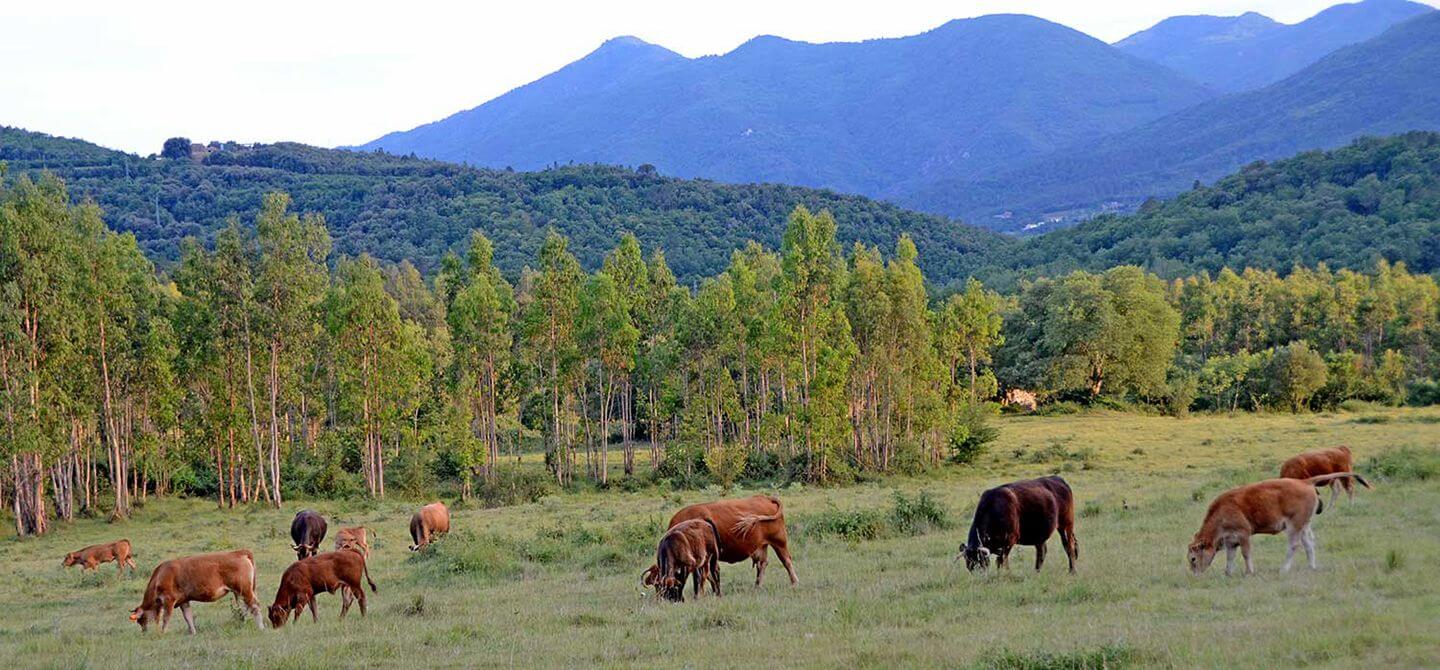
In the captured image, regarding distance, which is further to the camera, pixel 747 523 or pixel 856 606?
pixel 747 523

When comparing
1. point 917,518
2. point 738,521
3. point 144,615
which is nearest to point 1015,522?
point 738,521

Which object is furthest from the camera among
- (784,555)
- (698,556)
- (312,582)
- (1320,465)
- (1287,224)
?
(1287,224)

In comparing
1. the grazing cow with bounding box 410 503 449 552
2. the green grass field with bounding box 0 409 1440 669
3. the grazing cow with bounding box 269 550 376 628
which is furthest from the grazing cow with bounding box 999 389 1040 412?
the grazing cow with bounding box 269 550 376 628

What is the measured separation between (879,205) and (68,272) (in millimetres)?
140789

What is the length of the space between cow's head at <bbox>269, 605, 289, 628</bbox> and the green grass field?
0.39 meters

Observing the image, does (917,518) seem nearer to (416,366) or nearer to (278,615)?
(278,615)

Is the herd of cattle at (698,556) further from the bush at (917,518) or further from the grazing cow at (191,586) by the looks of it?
the bush at (917,518)

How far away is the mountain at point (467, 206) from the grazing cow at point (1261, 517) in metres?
113

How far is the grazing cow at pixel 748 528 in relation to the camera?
1642 cm

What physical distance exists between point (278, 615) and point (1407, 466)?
2419cm

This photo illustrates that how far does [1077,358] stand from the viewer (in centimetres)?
7419

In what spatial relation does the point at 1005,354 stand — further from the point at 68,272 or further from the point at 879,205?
the point at 879,205

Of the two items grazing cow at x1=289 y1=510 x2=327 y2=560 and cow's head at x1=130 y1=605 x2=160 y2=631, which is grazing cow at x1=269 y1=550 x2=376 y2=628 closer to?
cow's head at x1=130 y1=605 x2=160 y2=631

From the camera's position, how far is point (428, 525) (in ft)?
91.8
